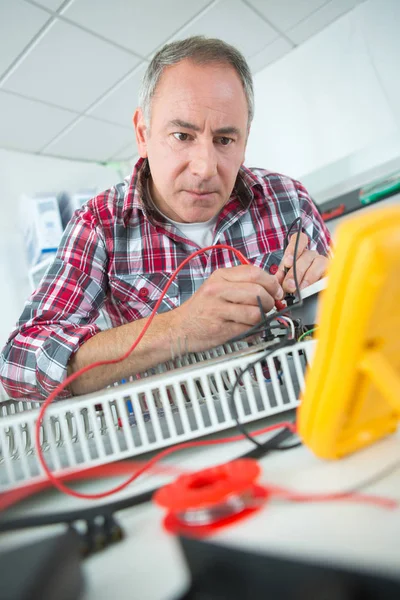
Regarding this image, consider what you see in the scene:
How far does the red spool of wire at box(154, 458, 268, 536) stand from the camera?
24cm

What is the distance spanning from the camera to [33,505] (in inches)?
14.6

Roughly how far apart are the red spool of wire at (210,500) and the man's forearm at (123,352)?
36cm

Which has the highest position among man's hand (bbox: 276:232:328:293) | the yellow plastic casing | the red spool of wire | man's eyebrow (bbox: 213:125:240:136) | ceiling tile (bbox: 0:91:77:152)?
ceiling tile (bbox: 0:91:77:152)

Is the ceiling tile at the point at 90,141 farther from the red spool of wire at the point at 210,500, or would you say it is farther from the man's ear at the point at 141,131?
the red spool of wire at the point at 210,500

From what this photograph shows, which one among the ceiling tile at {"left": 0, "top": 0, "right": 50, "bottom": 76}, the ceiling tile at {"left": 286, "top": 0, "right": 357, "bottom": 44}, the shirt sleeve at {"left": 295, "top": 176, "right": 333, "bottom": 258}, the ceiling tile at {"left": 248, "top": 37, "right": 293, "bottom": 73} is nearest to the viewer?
the shirt sleeve at {"left": 295, "top": 176, "right": 333, "bottom": 258}

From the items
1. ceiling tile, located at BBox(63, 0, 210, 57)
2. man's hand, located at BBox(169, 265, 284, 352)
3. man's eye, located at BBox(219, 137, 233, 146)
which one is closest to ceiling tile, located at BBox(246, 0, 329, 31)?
ceiling tile, located at BBox(63, 0, 210, 57)

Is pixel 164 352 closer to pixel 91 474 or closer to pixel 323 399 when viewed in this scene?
pixel 91 474

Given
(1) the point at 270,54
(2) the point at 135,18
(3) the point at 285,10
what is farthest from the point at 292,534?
(1) the point at 270,54

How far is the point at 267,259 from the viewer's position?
1.07 meters

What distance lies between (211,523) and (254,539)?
31mm

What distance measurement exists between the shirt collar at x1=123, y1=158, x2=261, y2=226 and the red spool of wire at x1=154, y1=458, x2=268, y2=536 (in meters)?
0.83

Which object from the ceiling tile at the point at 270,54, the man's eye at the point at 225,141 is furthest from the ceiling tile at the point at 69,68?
the man's eye at the point at 225,141

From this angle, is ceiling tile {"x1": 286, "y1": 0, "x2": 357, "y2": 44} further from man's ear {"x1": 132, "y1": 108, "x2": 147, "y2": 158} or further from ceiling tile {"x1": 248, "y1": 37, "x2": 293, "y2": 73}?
man's ear {"x1": 132, "y1": 108, "x2": 147, "y2": 158}

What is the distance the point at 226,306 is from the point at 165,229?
0.50 meters
